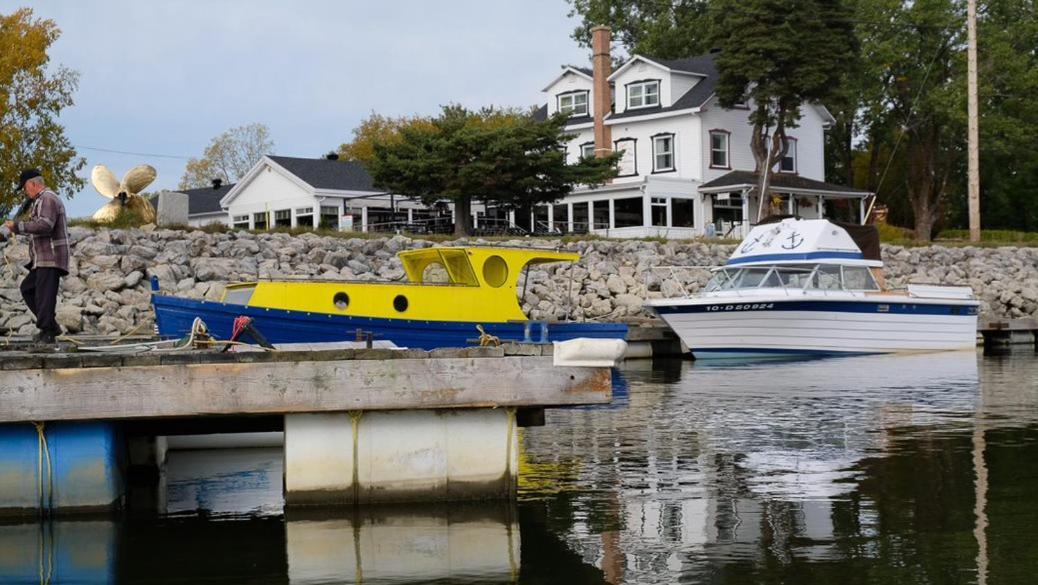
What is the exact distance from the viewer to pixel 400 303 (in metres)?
21.6

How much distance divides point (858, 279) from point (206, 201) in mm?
43419

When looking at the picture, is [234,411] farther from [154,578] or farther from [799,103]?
[799,103]

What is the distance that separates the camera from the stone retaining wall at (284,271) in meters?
27.6

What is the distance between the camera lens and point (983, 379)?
24188 mm

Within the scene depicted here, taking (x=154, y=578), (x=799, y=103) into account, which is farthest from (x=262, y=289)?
(x=799, y=103)

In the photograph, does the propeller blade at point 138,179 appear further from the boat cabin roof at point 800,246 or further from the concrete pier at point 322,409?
the concrete pier at point 322,409

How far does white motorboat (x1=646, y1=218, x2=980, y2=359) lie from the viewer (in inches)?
1183

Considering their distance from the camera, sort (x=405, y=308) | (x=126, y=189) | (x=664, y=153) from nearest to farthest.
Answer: (x=405, y=308), (x=126, y=189), (x=664, y=153)

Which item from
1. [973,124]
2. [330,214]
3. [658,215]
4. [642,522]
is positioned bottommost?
[642,522]

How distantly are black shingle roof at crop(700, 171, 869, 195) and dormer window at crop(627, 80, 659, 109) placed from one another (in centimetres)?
433

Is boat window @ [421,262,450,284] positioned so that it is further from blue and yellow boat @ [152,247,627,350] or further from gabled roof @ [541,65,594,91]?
gabled roof @ [541,65,594,91]

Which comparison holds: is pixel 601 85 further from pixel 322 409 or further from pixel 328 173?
pixel 322 409

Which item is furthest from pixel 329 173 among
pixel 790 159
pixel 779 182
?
pixel 790 159

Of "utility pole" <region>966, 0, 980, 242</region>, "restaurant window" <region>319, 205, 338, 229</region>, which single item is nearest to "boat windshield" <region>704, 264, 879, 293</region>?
"utility pole" <region>966, 0, 980, 242</region>
